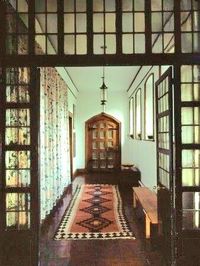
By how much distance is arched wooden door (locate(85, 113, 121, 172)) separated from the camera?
1519cm

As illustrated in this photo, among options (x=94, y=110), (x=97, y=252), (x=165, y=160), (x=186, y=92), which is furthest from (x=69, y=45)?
(x=94, y=110)

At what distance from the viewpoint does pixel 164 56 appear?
3.81 meters

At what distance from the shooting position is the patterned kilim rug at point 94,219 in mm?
5617

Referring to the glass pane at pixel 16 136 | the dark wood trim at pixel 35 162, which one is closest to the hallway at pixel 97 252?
the dark wood trim at pixel 35 162

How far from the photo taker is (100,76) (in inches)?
464

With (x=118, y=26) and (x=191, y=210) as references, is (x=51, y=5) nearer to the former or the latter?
(x=118, y=26)

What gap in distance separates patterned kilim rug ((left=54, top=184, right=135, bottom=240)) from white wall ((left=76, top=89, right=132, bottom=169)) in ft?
18.3

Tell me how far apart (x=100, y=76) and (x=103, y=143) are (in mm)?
4270

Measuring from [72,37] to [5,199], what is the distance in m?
1.99

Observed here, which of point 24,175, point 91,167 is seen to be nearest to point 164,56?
point 24,175

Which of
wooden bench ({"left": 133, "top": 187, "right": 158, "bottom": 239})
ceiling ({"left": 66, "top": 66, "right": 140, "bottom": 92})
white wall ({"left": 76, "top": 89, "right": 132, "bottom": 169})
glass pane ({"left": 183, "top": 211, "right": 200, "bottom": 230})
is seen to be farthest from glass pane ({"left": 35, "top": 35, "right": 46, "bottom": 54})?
white wall ({"left": 76, "top": 89, "right": 132, "bottom": 169})

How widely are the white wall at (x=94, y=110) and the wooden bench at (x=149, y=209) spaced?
7.50 meters

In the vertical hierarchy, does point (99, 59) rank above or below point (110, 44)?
below

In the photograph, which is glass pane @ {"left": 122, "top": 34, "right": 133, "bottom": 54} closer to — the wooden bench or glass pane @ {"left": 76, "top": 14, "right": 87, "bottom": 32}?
glass pane @ {"left": 76, "top": 14, "right": 87, "bottom": 32}
